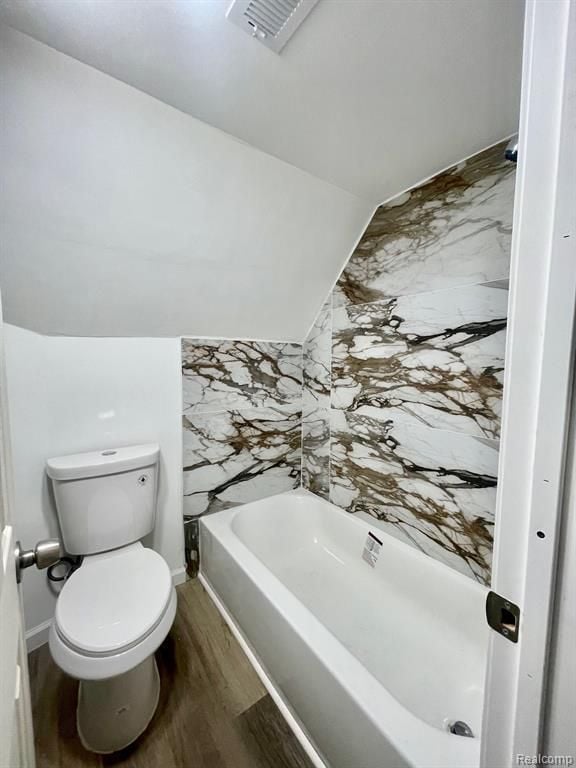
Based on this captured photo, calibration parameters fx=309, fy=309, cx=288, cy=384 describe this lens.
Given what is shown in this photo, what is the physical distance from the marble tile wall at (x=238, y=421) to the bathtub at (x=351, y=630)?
0.16 meters

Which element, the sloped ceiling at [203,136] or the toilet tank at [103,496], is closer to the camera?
the sloped ceiling at [203,136]

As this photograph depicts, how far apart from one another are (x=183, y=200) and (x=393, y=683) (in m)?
2.08

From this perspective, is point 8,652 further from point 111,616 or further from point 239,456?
point 239,456

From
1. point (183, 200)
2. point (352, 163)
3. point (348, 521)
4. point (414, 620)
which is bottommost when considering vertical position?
point (414, 620)

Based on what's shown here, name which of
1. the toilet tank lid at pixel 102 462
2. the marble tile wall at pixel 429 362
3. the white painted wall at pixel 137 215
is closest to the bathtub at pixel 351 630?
the marble tile wall at pixel 429 362

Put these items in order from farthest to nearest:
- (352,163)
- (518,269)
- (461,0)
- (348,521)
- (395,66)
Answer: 1. (348,521)
2. (352,163)
3. (395,66)
4. (461,0)
5. (518,269)

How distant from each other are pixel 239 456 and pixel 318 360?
2.68 ft

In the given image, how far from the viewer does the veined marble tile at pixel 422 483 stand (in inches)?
51.5

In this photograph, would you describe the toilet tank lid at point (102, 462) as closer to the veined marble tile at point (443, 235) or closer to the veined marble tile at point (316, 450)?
the veined marble tile at point (316, 450)

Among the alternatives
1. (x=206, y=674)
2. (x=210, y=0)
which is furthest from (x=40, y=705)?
(x=210, y=0)

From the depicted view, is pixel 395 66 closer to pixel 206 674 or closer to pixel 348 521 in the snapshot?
pixel 348 521

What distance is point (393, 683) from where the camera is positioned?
47.4 inches

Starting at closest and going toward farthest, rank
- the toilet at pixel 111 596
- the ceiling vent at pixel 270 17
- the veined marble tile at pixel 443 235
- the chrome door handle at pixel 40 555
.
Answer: the chrome door handle at pixel 40 555 → the ceiling vent at pixel 270 17 → the toilet at pixel 111 596 → the veined marble tile at pixel 443 235

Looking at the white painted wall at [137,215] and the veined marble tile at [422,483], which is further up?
the white painted wall at [137,215]
